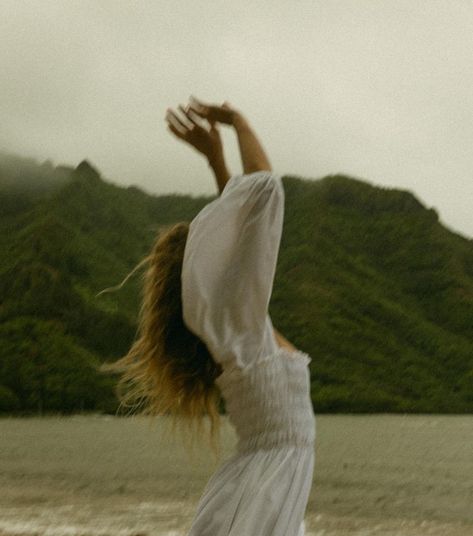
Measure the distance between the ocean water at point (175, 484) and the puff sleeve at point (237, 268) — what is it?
55 centimetres

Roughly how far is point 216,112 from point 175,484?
153ft

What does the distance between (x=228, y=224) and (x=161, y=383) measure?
682 millimetres

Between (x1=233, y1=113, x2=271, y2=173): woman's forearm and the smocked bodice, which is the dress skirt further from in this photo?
(x1=233, y1=113, x2=271, y2=173): woman's forearm

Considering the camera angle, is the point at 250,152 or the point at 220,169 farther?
the point at 220,169

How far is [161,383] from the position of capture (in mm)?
3205

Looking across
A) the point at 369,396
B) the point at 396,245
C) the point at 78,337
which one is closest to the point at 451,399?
the point at 369,396

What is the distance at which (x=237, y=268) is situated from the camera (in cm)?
280

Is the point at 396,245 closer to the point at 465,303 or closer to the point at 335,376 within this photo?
the point at 465,303

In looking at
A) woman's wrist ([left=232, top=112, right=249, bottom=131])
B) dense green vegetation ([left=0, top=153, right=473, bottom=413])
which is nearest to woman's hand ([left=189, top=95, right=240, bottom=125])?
woman's wrist ([left=232, top=112, right=249, bottom=131])

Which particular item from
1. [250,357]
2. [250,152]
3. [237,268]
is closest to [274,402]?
[250,357]

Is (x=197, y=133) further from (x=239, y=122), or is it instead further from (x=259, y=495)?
(x=259, y=495)

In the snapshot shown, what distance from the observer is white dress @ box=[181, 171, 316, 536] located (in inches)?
108

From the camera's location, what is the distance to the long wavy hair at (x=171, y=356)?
10.3 feet

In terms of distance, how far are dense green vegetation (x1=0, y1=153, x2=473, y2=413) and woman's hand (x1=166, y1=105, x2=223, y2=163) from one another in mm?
128452
